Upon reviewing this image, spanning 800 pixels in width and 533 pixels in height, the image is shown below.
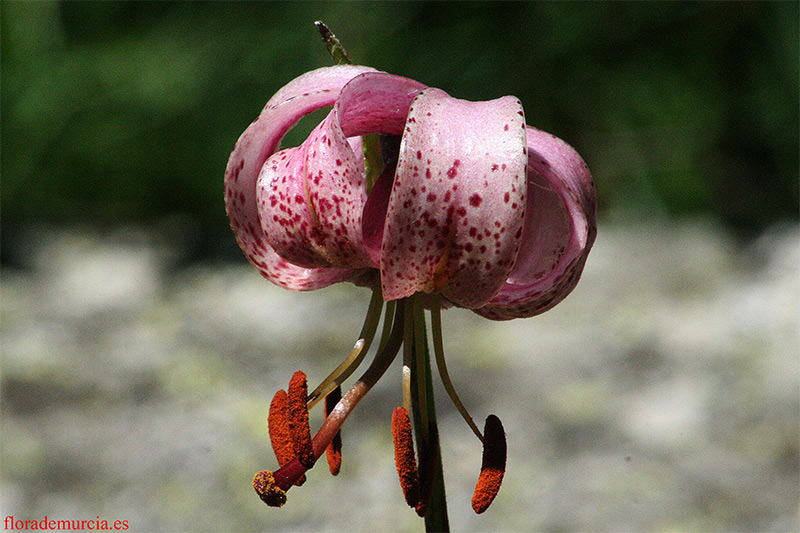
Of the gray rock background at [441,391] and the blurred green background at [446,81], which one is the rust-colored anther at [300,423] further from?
the blurred green background at [446,81]

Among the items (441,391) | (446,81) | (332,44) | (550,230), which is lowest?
(441,391)

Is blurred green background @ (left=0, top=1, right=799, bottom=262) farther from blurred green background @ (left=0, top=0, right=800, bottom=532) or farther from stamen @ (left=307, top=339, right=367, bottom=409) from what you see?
stamen @ (left=307, top=339, right=367, bottom=409)

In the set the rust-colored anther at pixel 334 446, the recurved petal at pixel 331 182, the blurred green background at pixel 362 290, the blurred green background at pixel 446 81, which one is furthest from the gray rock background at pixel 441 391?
the recurved petal at pixel 331 182

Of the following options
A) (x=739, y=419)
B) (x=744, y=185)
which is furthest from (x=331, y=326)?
(x=744, y=185)

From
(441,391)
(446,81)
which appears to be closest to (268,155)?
(441,391)

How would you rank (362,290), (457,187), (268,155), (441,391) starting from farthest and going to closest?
1. (362,290)
2. (441,391)
3. (268,155)
4. (457,187)

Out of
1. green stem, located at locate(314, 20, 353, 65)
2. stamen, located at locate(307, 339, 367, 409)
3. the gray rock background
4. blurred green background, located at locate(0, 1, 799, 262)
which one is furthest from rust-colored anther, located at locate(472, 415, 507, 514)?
blurred green background, located at locate(0, 1, 799, 262)

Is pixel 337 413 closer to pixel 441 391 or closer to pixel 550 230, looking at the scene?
pixel 550 230

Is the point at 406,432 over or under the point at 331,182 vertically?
under
